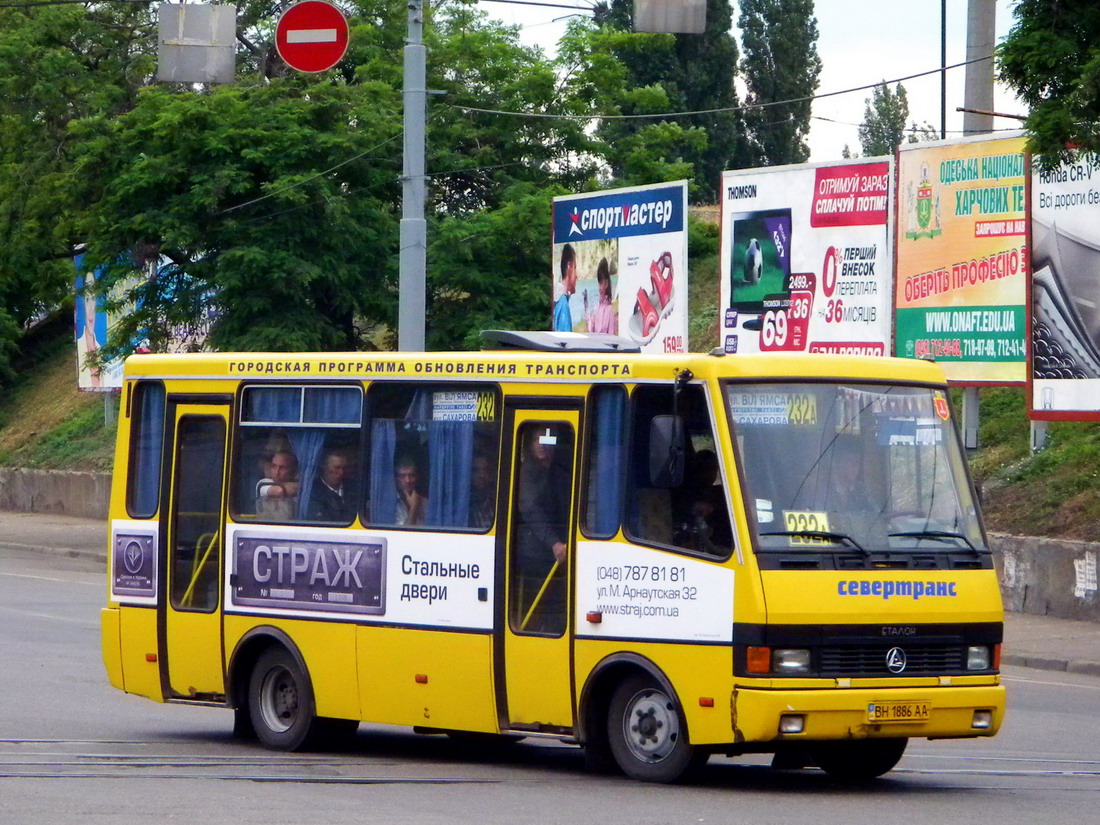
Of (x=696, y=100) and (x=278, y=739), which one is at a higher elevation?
(x=696, y=100)

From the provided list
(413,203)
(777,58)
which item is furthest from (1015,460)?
(777,58)

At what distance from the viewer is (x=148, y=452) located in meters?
12.4

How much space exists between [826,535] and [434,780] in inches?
101

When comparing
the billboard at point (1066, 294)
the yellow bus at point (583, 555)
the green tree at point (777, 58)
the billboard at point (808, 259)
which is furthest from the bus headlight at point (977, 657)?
the green tree at point (777, 58)

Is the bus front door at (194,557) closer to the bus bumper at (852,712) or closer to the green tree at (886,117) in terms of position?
the bus bumper at (852,712)

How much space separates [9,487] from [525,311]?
1824 cm

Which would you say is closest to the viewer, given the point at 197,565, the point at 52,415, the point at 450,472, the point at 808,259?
the point at 450,472

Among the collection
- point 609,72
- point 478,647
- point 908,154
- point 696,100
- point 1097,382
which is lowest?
point 478,647

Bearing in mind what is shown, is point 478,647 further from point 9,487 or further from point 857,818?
point 9,487

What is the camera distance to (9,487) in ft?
140

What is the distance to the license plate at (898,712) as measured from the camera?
932 centimetres

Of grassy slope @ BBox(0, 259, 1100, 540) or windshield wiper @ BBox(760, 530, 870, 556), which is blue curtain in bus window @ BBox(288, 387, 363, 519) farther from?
grassy slope @ BBox(0, 259, 1100, 540)

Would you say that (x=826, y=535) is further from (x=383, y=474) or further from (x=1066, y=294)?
(x=1066, y=294)


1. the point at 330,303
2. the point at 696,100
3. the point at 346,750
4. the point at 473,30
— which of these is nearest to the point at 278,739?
the point at 346,750
